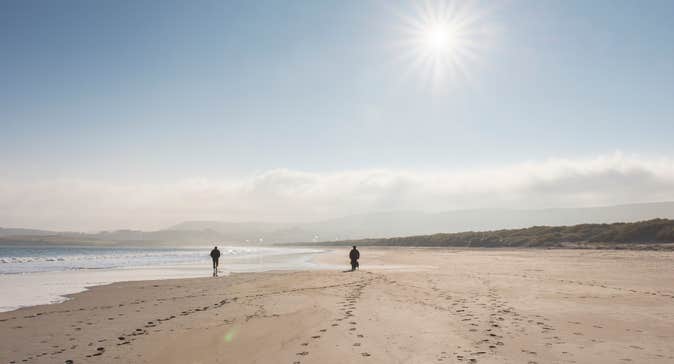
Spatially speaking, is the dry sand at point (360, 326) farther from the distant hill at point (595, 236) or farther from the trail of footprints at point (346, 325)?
the distant hill at point (595, 236)

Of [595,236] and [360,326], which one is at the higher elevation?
[595,236]

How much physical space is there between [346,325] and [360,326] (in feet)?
1.26

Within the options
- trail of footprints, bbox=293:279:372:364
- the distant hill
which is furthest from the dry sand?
the distant hill

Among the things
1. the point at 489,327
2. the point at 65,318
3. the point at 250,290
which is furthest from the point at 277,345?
the point at 250,290

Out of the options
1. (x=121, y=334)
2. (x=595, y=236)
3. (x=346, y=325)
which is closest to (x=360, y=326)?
(x=346, y=325)

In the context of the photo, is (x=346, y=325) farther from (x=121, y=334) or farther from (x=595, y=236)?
(x=595, y=236)

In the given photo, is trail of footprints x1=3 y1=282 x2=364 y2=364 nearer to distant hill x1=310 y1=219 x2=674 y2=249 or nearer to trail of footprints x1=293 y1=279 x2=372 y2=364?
trail of footprints x1=293 y1=279 x2=372 y2=364

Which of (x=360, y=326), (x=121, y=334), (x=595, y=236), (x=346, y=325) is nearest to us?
(x=121, y=334)

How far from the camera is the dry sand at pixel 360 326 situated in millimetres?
7809

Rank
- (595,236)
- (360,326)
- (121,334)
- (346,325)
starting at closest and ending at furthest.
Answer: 1. (121,334)
2. (360,326)
3. (346,325)
4. (595,236)

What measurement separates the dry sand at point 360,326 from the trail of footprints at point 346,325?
3cm

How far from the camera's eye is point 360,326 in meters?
10.2

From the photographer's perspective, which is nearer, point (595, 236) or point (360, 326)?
point (360, 326)

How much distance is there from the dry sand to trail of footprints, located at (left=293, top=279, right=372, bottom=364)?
0.03 metres
